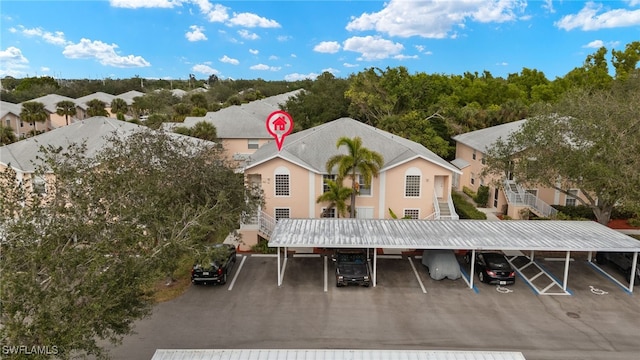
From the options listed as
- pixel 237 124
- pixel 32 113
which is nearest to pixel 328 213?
pixel 237 124

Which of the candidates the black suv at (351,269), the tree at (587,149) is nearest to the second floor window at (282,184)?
the black suv at (351,269)

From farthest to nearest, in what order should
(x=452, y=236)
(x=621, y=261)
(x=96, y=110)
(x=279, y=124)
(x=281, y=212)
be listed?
1. (x=96, y=110)
2. (x=279, y=124)
3. (x=281, y=212)
4. (x=621, y=261)
5. (x=452, y=236)

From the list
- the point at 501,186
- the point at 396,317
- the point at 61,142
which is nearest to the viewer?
the point at 396,317

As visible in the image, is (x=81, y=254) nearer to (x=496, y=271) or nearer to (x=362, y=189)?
(x=496, y=271)

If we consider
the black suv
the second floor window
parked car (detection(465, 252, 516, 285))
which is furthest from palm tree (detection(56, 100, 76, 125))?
parked car (detection(465, 252, 516, 285))

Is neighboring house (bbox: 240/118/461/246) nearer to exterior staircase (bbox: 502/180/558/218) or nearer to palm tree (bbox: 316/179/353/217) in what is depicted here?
palm tree (bbox: 316/179/353/217)

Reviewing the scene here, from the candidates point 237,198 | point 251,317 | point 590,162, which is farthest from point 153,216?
point 590,162
